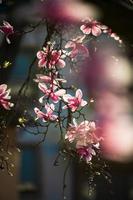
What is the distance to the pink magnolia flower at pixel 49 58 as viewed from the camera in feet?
4.48

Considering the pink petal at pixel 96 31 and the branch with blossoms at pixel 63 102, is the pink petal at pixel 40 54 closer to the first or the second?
the branch with blossoms at pixel 63 102

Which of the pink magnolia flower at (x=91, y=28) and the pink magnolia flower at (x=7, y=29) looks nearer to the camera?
the pink magnolia flower at (x=91, y=28)

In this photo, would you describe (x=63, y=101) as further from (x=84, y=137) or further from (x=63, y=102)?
(x=84, y=137)

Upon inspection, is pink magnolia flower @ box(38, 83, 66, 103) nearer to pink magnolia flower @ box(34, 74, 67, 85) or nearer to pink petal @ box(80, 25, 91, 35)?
pink magnolia flower @ box(34, 74, 67, 85)

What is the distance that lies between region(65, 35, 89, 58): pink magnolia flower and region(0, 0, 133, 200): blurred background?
0.03 m

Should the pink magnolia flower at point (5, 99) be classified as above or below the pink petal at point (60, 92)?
below

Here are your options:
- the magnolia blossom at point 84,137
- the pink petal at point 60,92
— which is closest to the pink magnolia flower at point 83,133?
the magnolia blossom at point 84,137

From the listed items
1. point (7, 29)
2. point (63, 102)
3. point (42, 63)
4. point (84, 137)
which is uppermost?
point (7, 29)

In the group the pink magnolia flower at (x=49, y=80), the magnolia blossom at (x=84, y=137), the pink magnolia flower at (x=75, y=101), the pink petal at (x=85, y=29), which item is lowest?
the magnolia blossom at (x=84, y=137)

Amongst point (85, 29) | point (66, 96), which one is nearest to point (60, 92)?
point (66, 96)

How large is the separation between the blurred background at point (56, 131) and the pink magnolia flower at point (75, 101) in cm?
4

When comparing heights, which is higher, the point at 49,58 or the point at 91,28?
the point at 91,28

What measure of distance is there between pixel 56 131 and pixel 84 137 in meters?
0.10

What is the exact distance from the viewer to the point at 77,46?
55.6 inches
